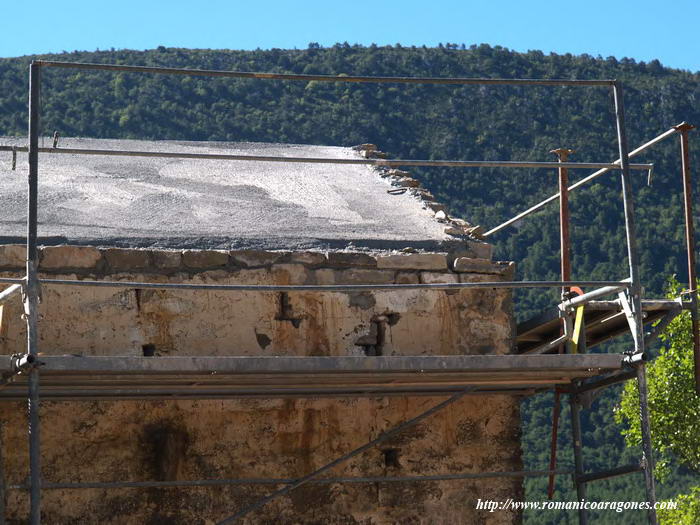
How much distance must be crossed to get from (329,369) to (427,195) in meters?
2.75

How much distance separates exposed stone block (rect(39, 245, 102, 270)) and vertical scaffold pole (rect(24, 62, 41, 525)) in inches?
34.9

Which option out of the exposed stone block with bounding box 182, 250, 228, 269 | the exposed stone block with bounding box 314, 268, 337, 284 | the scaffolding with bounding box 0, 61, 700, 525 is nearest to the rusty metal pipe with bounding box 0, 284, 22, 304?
the scaffolding with bounding box 0, 61, 700, 525

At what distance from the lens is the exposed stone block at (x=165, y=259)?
7141mm

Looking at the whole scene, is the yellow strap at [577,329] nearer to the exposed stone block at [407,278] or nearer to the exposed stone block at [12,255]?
the exposed stone block at [407,278]

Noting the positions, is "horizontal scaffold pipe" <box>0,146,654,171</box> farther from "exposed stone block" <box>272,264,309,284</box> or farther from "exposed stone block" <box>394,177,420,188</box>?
"exposed stone block" <box>394,177,420,188</box>

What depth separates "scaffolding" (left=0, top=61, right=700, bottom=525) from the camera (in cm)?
599

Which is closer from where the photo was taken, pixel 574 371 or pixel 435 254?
pixel 574 371

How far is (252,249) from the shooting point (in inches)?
288

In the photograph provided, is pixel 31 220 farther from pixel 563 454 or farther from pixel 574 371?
pixel 563 454

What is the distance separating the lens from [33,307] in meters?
5.96

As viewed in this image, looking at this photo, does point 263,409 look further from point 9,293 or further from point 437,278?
point 9,293

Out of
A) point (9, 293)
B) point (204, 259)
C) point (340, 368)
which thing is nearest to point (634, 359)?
point (340, 368)

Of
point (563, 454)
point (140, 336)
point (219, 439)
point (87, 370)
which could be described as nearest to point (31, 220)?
point (87, 370)

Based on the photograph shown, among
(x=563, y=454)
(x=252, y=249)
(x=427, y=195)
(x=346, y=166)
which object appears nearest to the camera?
(x=252, y=249)
